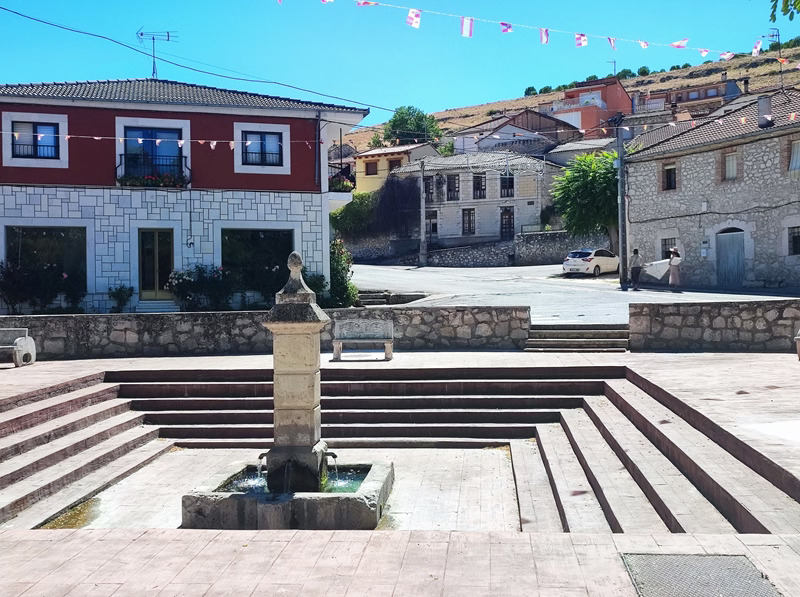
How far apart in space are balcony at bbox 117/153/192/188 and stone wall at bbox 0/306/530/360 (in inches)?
326

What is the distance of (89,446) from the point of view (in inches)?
395

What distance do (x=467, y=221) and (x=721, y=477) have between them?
49885 millimetres

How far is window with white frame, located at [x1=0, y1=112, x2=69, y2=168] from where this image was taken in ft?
72.6

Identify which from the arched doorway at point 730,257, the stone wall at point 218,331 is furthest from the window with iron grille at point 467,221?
the stone wall at point 218,331

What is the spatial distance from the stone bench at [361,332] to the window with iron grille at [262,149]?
11417 millimetres

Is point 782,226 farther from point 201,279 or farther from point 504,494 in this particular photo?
point 504,494

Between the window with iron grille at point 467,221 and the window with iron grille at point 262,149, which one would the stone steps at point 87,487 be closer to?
the window with iron grille at point 262,149

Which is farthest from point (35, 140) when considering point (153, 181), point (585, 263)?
point (585, 263)

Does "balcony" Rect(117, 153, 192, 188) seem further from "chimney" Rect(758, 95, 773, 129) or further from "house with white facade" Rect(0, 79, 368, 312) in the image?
"chimney" Rect(758, 95, 773, 129)

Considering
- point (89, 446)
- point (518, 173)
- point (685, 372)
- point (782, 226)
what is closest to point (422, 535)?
point (89, 446)

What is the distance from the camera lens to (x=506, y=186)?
54.0 meters

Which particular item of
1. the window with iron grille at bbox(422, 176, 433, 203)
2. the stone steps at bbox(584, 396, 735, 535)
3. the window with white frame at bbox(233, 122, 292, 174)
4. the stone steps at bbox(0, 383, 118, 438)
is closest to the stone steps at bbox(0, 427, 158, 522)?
the stone steps at bbox(0, 383, 118, 438)

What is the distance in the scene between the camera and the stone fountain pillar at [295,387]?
25.3 ft

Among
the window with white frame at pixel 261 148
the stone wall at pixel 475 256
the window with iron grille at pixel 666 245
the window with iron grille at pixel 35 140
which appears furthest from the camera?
the stone wall at pixel 475 256
